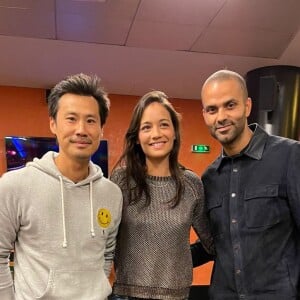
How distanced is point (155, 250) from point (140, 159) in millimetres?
448

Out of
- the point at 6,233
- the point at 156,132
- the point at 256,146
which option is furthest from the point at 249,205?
the point at 6,233

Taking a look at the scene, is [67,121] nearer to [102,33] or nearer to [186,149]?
[102,33]

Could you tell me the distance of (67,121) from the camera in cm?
163

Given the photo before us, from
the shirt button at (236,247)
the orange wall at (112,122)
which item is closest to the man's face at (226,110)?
the shirt button at (236,247)

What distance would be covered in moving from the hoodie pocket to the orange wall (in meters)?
3.26

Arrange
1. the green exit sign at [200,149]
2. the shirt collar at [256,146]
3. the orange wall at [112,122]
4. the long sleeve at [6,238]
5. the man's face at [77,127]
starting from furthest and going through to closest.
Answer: the green exit sign at [200,149] < the orange wall at [112,122] < the shirt collar at [256,146] < the man's face at [77,127] < the long sleeve at [6,238]

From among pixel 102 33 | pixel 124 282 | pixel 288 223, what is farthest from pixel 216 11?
pixel 124 282

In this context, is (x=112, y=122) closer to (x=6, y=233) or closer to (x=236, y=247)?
(x=236, y=247)

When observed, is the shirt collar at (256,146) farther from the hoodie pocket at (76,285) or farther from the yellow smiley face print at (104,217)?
the hoodie pocket at (76,285)

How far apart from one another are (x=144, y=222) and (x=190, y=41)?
8.51 ft

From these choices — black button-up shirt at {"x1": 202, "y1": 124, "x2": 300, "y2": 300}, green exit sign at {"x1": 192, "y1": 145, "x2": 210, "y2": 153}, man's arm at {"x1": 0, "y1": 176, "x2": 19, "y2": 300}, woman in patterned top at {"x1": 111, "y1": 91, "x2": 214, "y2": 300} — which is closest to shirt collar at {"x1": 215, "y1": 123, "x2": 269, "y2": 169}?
black button-up shirt at {"x1": 202, "y1": 124, "x2": 300, "y2": 300}

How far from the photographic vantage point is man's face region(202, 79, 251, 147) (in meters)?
1.81

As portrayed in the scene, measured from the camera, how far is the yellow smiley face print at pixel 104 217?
1.65 metres

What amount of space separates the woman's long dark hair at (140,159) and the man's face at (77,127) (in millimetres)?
288
